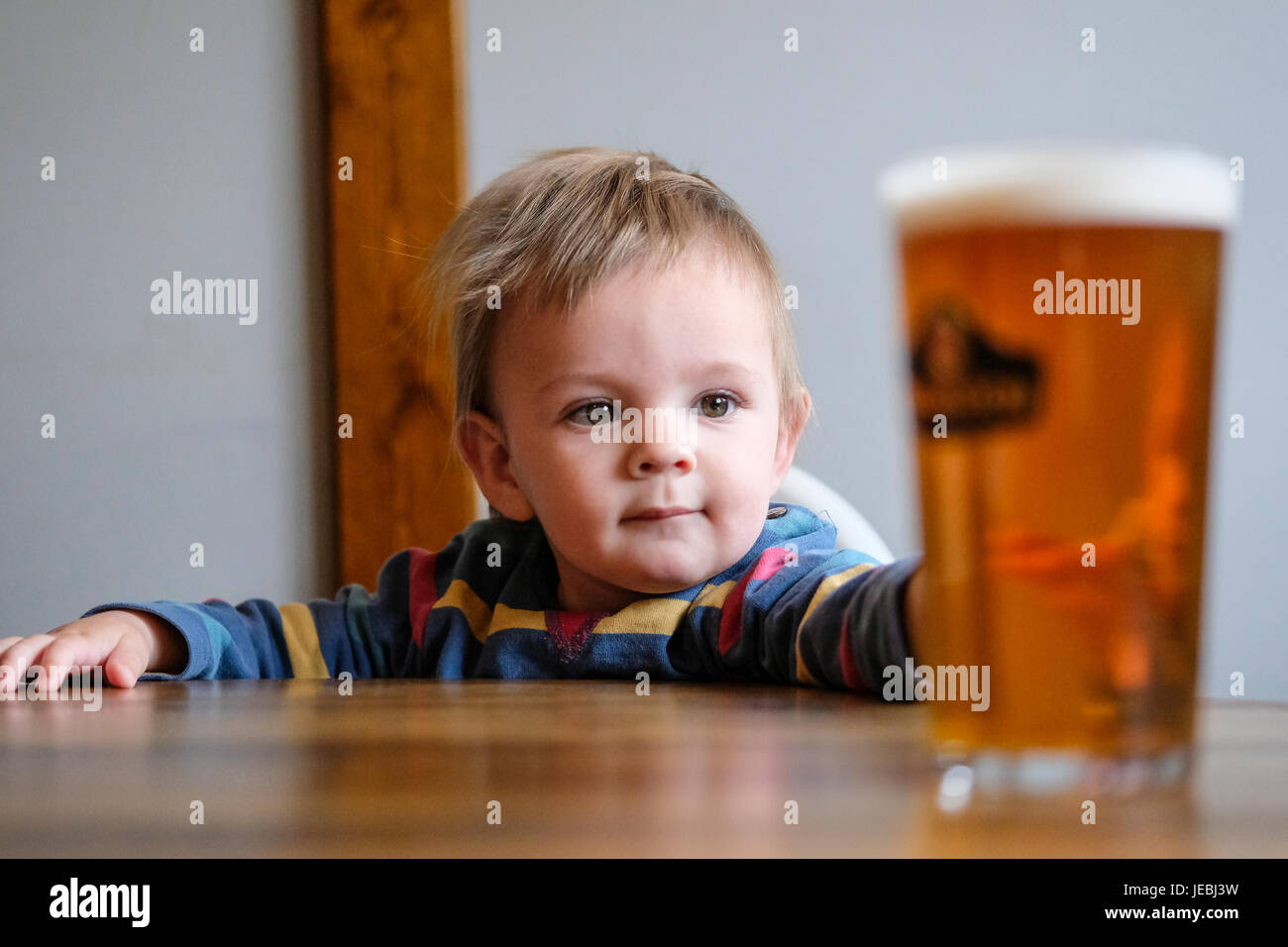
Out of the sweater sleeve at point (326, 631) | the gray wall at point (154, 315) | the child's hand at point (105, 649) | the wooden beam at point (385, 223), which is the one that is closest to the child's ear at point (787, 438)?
the sweater sleeve at point (326, 631)

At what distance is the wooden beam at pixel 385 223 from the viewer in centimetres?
185

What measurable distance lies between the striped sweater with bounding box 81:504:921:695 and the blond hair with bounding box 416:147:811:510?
6.0 inches

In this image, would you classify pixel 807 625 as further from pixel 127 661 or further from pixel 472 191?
pixel 472 191

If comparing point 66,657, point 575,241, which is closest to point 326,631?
point 66,657

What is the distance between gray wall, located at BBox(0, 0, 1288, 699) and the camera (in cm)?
187

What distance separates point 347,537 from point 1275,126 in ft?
5.24

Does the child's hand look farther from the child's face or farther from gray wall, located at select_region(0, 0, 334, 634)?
gray wall, located at select_region(0, 0, 334, 634)

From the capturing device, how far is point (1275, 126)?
1.90 meters

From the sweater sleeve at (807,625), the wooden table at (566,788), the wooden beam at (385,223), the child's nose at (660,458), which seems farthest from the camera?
the wooden beam at (385,223)

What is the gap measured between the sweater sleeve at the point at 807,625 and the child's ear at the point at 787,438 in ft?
0.42

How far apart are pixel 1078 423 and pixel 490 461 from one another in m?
0.89

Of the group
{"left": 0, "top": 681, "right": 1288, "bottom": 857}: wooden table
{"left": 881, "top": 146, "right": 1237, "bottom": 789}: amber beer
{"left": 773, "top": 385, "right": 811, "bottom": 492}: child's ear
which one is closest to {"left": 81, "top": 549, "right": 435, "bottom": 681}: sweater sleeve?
{"left": 773, "top": 385, "right": 811, "bottom": 492}: child's ear

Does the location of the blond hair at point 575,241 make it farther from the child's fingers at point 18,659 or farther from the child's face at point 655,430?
the child's fingers at point 18,659
